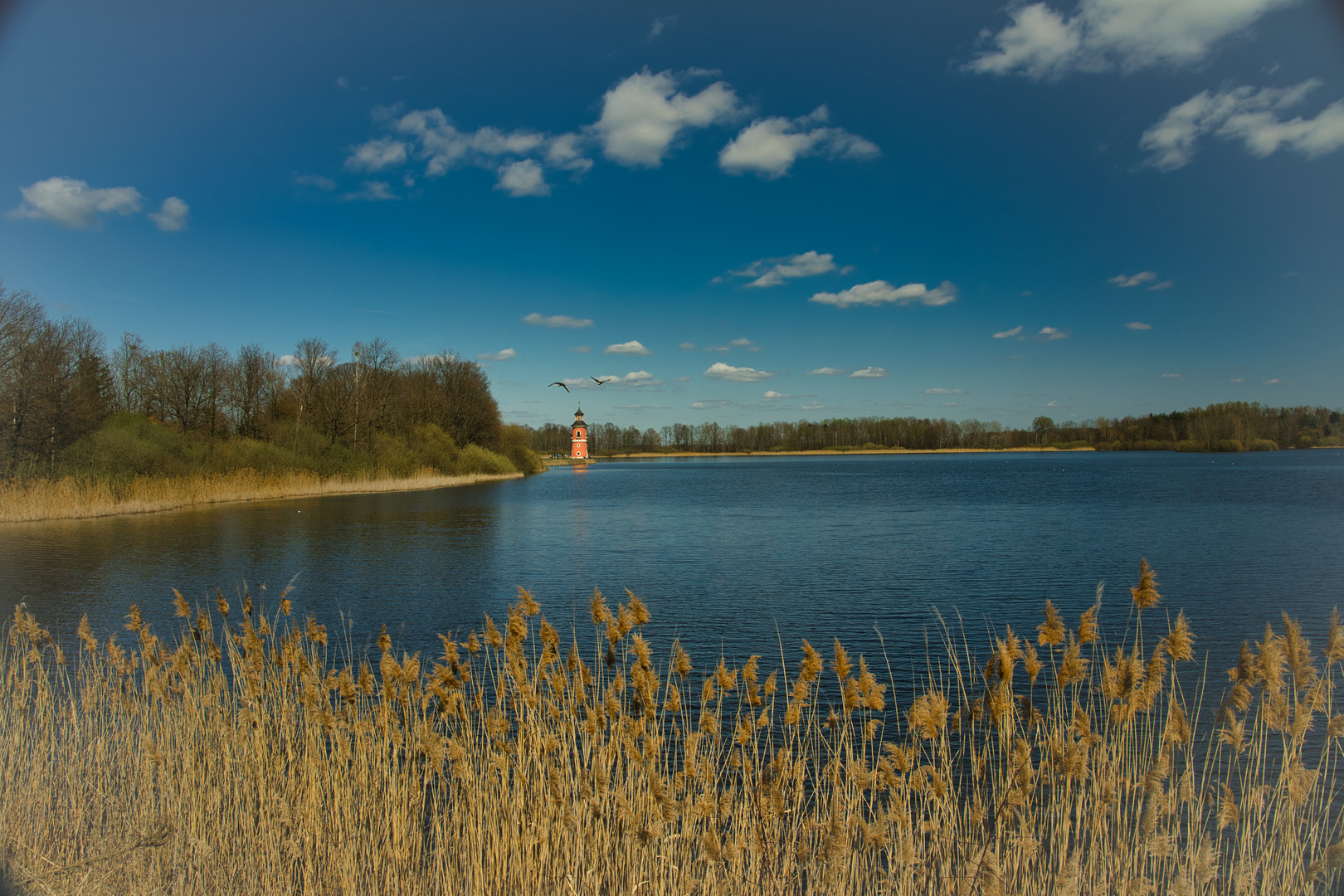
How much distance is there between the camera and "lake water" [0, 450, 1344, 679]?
13.1 meters

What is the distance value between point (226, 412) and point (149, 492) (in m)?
17.5

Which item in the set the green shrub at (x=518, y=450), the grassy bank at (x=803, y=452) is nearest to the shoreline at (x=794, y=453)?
the grassy bank at (x=803, y=452)

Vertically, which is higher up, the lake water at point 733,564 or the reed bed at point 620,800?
the reed bed at point 620,800

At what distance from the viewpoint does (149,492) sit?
3195 cm

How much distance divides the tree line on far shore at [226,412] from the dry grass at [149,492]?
760 millimetres

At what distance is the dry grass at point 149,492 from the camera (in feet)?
89.1

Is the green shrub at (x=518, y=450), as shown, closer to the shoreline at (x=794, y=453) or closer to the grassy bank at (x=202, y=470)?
the grassy bank at (x=202, y=470)

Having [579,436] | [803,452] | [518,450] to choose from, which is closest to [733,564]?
[518,450]

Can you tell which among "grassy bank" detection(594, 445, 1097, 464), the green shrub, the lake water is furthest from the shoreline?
the lake water

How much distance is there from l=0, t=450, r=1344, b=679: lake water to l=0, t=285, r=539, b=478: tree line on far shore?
12.7 ft

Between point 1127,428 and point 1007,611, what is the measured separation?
16148 centimetres

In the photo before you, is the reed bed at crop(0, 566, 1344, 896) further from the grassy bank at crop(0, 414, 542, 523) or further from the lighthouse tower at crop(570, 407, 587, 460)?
the lighthouse tower at crop(570, 407, 587, 460)

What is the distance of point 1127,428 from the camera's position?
149250 mm

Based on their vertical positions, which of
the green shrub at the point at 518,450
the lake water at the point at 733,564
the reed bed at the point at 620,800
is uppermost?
the green shrub at the point at 518,450
